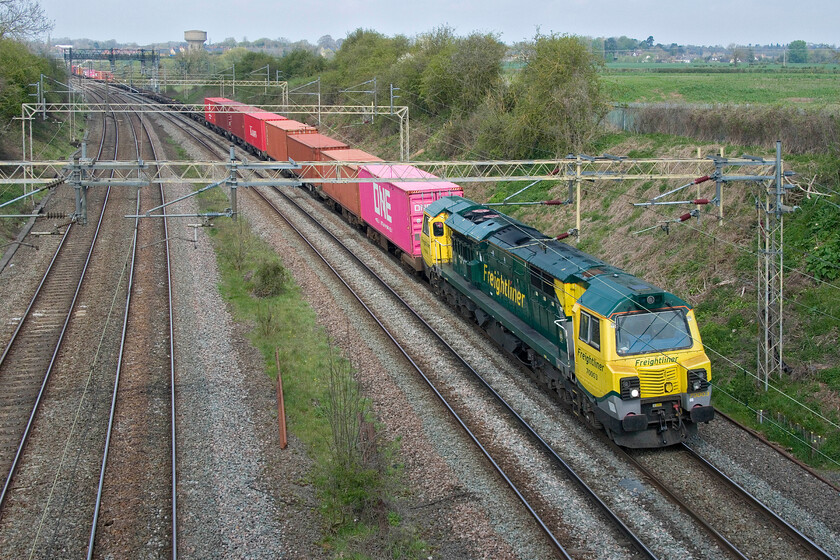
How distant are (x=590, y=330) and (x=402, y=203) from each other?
544 inches

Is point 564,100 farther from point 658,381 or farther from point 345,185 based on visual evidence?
point 658,381

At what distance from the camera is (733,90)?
2005 inches

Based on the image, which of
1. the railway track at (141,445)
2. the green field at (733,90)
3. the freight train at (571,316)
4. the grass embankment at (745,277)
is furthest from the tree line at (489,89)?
the railway track at (141,445)

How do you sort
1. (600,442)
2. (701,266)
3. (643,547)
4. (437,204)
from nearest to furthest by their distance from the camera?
(643,547) < (600,442) < (701,266) < (437,204)

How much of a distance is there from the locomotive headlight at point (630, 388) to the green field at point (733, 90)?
1136 inches

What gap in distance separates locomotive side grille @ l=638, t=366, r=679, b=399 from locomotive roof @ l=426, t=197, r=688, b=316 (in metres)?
1.25

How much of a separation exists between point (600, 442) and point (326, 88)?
77.6m

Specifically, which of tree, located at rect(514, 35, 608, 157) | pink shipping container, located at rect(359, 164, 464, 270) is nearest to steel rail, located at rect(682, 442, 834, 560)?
pink shipping container, located at rect(359, 164, 464, 270)

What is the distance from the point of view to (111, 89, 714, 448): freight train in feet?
47.5

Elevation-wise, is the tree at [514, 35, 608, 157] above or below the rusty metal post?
above

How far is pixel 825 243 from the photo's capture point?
20188 millimetres

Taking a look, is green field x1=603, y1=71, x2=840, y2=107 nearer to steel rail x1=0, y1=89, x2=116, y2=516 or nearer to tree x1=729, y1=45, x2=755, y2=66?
steel rail x1=0, y1=89, x2=116, y2=516

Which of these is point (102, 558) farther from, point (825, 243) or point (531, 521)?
point (825, 243)

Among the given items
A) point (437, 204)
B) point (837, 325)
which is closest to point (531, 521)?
point (837, 325)
